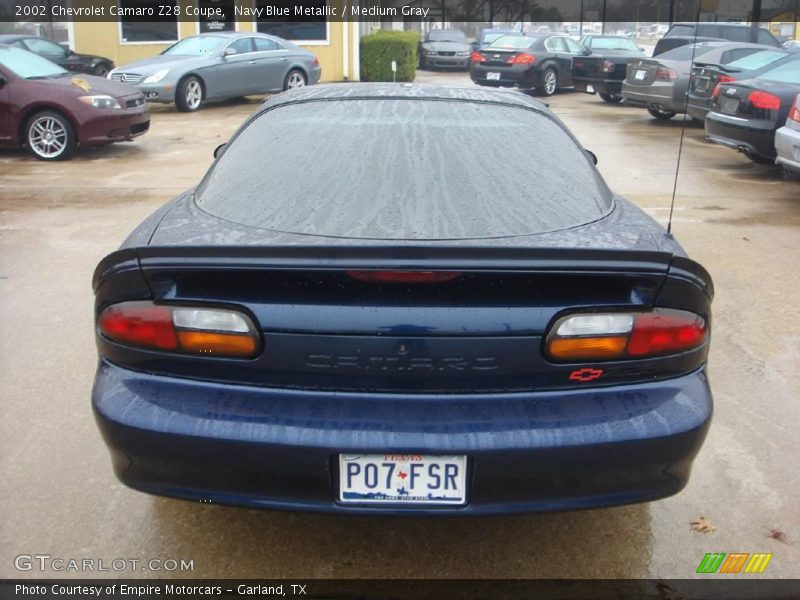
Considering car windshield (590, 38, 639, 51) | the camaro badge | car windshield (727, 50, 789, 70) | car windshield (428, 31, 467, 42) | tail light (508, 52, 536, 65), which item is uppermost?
car windshield (428, 31, 467, 42)

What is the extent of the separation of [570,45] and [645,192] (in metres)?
13.3

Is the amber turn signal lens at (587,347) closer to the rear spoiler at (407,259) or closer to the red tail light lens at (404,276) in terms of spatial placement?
the rear spoiler at (407,259)

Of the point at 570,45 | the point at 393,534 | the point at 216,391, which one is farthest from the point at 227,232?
the point at 570,45

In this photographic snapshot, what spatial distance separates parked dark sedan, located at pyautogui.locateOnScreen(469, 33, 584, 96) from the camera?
1994cm

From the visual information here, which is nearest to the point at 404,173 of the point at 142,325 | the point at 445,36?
the point at 142,325

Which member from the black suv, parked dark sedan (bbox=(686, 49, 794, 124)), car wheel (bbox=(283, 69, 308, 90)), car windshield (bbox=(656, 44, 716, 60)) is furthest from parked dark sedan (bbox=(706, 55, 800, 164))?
car wheel (bbox=(283, 69, 308, 90))

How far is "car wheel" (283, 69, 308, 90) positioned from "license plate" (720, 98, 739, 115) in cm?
1016

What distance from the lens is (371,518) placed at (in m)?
2.75

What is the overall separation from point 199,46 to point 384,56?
23.2 ft

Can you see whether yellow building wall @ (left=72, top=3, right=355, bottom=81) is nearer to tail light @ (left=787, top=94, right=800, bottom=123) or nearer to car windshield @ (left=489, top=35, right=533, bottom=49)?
car windshield @ (left=489, top=35, right=533, bottom=49)

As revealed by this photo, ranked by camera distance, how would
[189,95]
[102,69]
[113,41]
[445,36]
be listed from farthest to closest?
1. [445,36]
2. [113,41]
3. [102,69]
4. [189,95]

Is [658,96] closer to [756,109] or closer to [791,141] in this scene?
[756,109]

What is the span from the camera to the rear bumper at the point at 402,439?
7.54ft

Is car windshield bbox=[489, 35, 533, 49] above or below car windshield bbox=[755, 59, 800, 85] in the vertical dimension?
above
